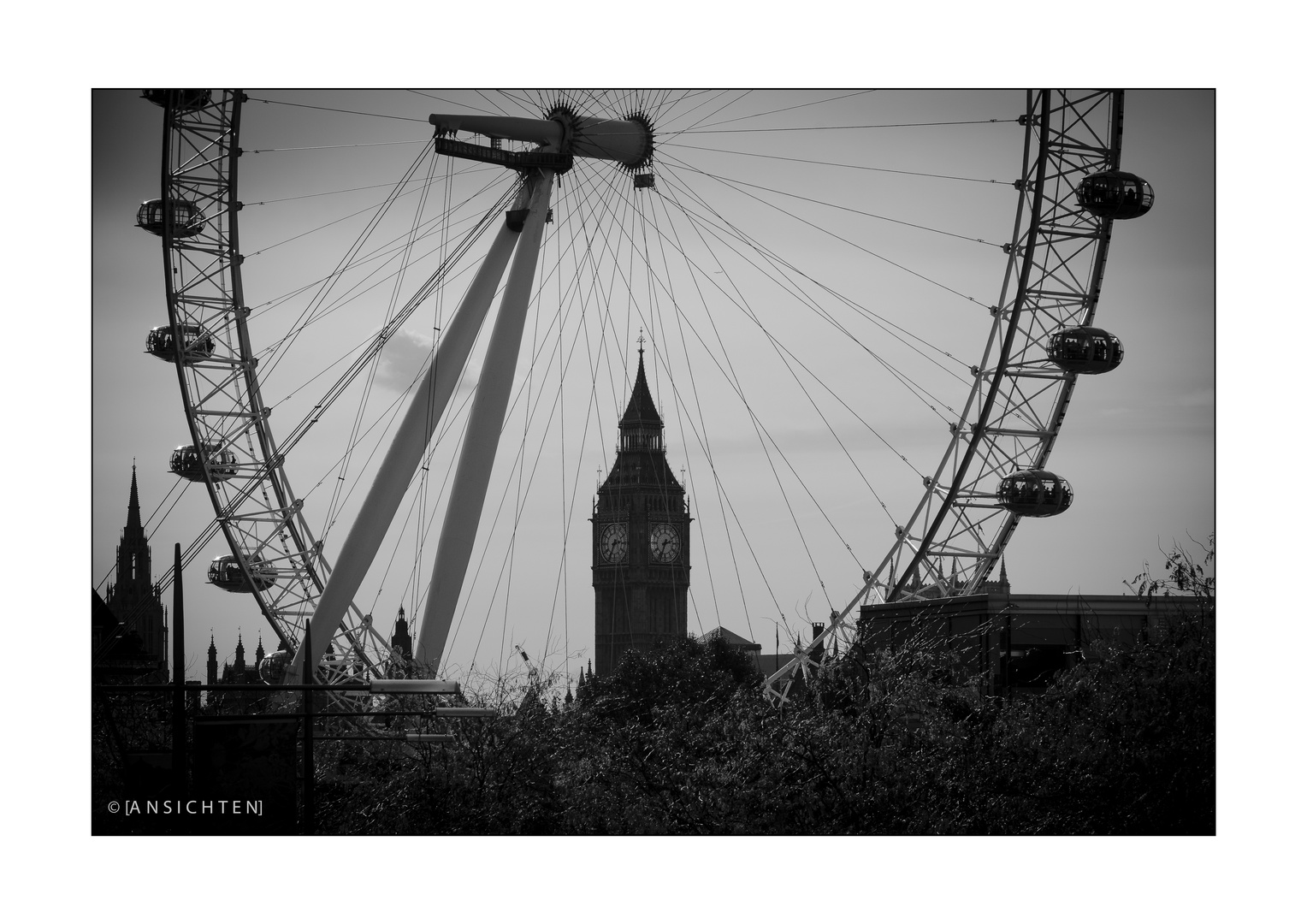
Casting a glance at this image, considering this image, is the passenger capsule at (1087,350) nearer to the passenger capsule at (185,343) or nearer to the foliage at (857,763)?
the foliage at (857,763)

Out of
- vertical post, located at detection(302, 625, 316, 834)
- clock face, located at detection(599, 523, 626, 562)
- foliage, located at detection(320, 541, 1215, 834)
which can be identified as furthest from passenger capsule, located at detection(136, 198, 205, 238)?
clock face, located at detection(599, 523, 626, 562)

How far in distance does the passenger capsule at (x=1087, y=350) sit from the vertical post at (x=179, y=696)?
13907 mm

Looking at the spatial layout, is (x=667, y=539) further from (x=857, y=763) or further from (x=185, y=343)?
(x=857, y=763)

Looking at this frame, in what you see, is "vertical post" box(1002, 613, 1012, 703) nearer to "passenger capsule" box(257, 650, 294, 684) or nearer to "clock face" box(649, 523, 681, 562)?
"passenger capsule" box(257, 650, 294, 684)

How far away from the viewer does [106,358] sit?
2311 centimetres

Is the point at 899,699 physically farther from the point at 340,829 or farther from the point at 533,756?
the point at 340,829

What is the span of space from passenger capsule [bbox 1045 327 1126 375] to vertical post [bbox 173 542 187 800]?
45.6 feet

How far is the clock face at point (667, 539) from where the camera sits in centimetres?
8306

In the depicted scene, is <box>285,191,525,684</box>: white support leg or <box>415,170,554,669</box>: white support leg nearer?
<box>415,170,554,669</box>: white support leg

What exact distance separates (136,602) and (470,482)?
645 centimetres

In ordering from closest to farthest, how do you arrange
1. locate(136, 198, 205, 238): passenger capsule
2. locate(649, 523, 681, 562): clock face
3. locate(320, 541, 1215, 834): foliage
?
locate(320, 541, 1215, 834): foliage → locate(136, 198, 205, 238): passenger capsule → locate(649, 523, 681, 562): clock face

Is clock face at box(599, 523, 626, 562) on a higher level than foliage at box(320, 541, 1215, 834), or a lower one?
higher

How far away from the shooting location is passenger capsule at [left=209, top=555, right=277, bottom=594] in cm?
3073

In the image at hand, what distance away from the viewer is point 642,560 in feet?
244
